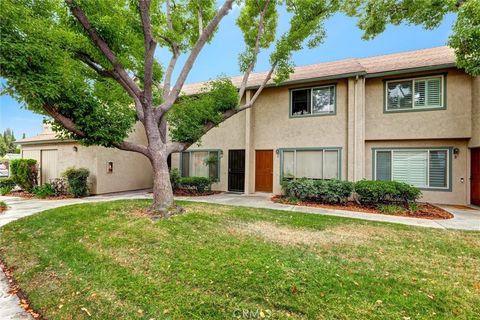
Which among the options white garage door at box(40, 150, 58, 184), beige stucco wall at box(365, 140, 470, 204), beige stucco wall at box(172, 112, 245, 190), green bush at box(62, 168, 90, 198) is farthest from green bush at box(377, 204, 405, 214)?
white garage door at box(40, 150, 58, 184)

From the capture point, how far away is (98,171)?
39.6 feet

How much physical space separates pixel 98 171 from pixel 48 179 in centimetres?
365

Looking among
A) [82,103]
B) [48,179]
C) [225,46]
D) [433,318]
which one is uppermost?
[225,46]

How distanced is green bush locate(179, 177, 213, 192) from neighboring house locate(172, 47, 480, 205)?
1.07 meters

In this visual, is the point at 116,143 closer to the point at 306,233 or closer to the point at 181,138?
the point at 181,138

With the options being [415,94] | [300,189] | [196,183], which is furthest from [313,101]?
[196,183]

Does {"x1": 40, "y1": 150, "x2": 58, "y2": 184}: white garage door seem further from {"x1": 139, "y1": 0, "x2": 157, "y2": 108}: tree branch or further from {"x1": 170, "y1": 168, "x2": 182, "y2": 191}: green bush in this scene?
{"x1": 139, "y1": 0, "x2": 157, "y2": 108}: tree branch

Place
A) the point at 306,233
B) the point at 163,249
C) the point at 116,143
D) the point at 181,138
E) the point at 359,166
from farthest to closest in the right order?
the point at 359,166, the point at 181,138, the point at 116,143, the point at 306,233, the point at 163,249

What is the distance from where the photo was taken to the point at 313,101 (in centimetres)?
1141

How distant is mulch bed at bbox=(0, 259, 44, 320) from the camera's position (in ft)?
9.61

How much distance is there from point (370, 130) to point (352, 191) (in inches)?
125

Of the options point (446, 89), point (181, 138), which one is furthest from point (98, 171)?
point (446, 89)

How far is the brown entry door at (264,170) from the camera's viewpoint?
12.3 m

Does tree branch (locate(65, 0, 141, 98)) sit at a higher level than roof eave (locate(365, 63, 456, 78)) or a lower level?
lower
